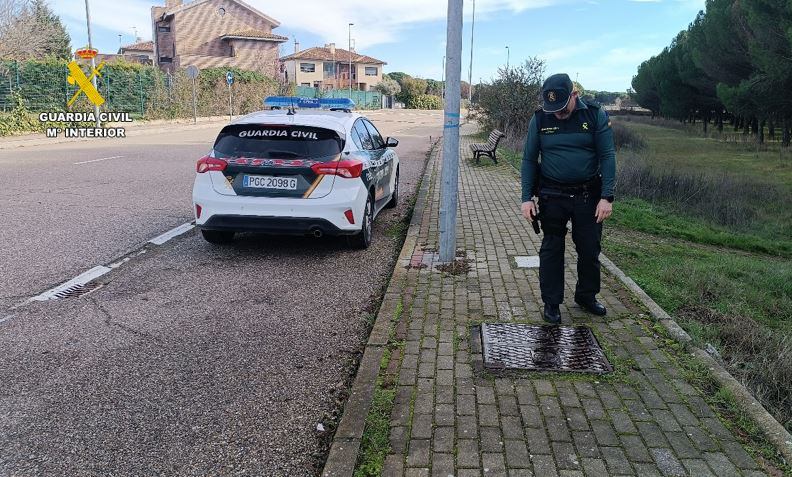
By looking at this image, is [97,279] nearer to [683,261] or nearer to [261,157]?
[261,157]

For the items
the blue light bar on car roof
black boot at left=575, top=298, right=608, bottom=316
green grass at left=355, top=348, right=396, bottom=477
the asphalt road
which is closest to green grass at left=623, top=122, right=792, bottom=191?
A: the blue light bar on car roof

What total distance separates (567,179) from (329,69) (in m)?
85.5

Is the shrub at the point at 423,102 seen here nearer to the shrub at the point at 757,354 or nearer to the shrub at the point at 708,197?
the shrub at the point at 708,197

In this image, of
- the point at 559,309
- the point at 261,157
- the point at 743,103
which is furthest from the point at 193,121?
the point at 559,309

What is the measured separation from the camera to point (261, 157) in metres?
6.51

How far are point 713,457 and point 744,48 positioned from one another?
108ft

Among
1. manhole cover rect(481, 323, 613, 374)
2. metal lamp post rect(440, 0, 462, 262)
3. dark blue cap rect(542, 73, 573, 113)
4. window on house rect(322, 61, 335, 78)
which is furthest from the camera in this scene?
window on house rect(322, 61, 335, 78)

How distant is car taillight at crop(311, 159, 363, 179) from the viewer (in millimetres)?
6453

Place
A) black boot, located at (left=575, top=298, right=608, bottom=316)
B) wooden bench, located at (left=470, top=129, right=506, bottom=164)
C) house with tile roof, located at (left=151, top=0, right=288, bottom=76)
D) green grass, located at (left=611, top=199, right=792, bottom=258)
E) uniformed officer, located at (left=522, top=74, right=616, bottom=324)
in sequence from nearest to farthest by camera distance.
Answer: uniformed officer, located at (left=522, top=74, right=616, bottom=324), black boot, located at (left=575, top=298, right=608, bottom=316), green grass, located at (left=611, top=199, right=792, bottom=258), wooden bench, located at (left=470, top=129, right=506, bottom=164), house with tile roof, located at (left=151, top=0, right=288, bottom=76)

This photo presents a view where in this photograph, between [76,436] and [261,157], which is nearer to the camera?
[76,436]

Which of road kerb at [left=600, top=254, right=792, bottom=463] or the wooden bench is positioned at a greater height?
the wooden bench

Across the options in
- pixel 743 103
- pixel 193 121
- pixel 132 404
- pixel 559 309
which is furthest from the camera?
pixel 193 121

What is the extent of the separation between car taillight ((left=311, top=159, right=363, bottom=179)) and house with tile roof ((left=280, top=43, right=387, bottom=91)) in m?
73.5

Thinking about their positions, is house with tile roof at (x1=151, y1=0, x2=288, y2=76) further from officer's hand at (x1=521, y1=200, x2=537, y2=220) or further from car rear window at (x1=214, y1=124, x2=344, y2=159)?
officer's hand at (x1=521, y1=200, x2=537, y2=220)
